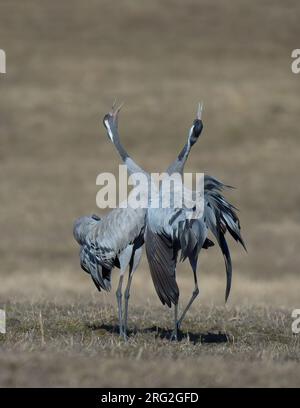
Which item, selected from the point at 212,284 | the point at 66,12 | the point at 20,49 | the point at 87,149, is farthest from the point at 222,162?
the point at 66,12

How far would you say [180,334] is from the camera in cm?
1035

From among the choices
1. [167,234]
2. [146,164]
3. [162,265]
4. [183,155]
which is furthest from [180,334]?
[146,164]

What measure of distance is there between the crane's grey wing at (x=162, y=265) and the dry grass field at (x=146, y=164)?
48 cm

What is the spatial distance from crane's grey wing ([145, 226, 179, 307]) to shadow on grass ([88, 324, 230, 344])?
60 cm

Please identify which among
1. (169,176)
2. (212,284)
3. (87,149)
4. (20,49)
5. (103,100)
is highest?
(20,49)

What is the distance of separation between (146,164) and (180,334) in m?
17.7

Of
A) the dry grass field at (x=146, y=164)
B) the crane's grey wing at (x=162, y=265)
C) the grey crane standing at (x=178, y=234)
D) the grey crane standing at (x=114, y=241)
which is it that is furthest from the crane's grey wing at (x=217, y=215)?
the dry grass field at (x=146, y=164)

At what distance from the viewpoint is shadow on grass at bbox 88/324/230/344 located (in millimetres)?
9984

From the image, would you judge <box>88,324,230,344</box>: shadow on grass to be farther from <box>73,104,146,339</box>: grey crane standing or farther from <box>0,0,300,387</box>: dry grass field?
<box>73,104,146,339</box>: grey crane standing

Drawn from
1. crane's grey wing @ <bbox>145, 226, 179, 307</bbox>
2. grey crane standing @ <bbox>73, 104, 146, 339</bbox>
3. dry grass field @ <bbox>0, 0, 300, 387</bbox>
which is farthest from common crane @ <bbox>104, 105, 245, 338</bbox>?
dry grass field @ <bbox>0, 0, 300, 387</bbox>

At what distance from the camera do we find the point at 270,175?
1056 inches

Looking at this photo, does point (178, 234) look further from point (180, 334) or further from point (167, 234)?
point (180, 334)

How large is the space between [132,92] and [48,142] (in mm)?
4881

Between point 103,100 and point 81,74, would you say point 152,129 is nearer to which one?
point 103,100
